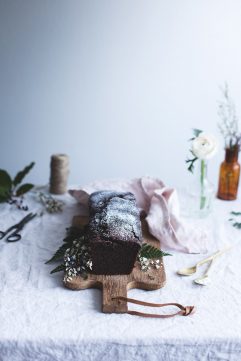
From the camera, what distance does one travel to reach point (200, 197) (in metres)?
1.84

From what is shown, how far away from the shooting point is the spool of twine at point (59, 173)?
192 cm

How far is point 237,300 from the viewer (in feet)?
4.16

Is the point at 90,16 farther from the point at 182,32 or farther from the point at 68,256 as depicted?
the point at 68,256

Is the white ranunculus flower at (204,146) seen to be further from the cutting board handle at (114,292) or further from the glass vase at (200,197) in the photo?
the cutting board handle at (114,292)

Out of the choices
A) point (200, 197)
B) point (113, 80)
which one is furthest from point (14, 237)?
point (113, 80)

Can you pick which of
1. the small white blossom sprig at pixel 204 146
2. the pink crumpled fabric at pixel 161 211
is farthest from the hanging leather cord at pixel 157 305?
the small white blossom sprig at pixel 204 146

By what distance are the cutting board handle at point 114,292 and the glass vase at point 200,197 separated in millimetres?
601

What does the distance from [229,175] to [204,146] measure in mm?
314

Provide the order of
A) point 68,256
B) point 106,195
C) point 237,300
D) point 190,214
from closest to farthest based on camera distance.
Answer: point 237,300 → point 68,256 → point 106,195 → point 190,214

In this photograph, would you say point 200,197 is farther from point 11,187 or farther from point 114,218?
point 11,187

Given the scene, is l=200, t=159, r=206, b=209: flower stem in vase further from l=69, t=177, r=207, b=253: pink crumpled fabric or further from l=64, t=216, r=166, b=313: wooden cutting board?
l=64, t=216, r=166, b=313: wooden cutting board

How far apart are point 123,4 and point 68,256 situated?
1887mm

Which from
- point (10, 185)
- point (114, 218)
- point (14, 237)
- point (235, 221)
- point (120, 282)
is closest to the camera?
point (120, 282)

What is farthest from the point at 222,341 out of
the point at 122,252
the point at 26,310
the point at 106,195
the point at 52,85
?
the point at 52,85
